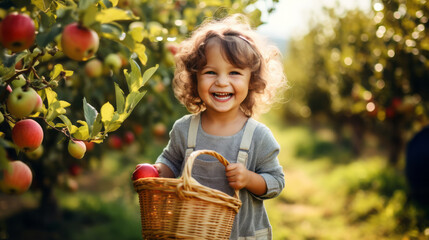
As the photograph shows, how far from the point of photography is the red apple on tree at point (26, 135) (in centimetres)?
128

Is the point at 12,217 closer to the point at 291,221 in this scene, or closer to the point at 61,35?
the point at 291,221

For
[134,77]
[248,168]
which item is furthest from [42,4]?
[248,168]

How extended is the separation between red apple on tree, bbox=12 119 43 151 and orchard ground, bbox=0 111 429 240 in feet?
8.43

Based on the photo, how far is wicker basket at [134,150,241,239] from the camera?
133 centimetres

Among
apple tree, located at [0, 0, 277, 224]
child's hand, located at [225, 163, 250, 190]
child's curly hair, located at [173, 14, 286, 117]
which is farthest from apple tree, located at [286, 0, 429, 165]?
child's hand, located at [225, 163, 250, 190]

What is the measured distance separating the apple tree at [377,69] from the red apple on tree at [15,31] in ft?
6.89

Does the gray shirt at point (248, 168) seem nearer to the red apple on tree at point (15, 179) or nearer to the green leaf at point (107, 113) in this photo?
the green leaf at point (107, 113)

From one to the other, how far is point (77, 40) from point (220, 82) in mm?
732

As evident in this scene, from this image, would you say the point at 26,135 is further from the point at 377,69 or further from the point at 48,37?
the point at 377,69

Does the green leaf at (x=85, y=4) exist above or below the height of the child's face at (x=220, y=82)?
below

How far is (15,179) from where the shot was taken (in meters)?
1.22

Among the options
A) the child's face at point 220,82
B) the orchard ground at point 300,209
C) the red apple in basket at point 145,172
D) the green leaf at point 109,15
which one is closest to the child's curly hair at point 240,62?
the child's face at point 220,82

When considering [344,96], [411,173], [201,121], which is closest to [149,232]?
[201,121]

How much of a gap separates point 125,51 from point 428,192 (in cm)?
350
